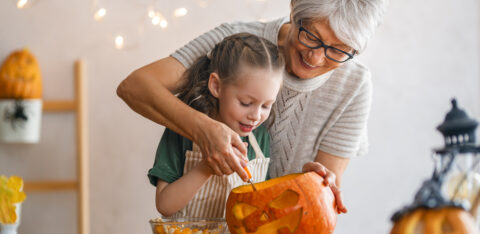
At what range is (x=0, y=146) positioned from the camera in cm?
215

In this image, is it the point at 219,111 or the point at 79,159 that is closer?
the point at 219,111

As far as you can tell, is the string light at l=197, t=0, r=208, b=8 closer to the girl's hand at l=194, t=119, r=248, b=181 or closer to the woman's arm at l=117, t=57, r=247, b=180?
the woman's arm at l=117, t=57, r=247, b=180

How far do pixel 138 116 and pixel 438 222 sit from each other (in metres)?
1.77

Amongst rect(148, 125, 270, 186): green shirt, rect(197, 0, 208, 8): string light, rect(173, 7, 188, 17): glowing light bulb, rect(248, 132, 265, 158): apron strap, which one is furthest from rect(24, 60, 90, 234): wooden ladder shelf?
rect(248, 132, 265, 158): apron strap

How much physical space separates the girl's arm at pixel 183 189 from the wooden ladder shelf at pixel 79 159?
118 centimetres

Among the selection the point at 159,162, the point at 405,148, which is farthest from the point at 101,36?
the point at 405,148

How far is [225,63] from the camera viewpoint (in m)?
1.08

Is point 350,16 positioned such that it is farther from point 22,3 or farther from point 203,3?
point 22,3

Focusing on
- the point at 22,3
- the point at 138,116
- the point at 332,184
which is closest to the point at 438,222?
the point at 332,184

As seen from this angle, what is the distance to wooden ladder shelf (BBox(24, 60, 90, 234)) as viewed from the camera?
208cm

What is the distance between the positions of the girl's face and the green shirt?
14 centimetres

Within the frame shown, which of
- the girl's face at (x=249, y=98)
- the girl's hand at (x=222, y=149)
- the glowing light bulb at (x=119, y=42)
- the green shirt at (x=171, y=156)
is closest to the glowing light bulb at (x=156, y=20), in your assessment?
the glowing light bulb at (x=119, y=42)

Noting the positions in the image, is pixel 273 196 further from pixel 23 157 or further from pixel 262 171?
pixel 23 157

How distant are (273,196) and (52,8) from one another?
1723 millimetres
